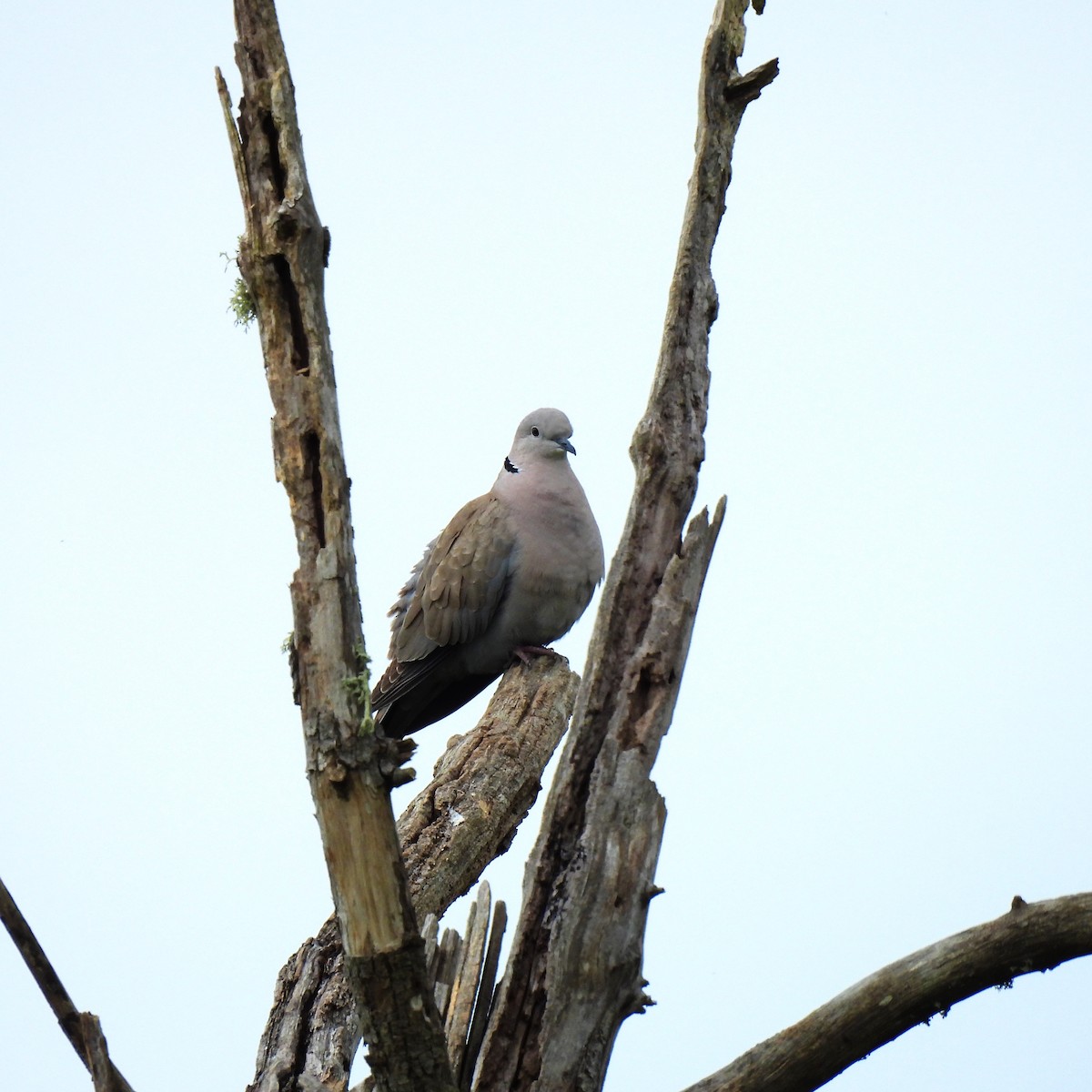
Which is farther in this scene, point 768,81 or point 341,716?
point 768,81

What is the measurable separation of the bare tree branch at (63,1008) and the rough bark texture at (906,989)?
48.9 inches

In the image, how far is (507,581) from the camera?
19.4 feet

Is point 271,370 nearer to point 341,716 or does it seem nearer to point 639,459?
point 341,716

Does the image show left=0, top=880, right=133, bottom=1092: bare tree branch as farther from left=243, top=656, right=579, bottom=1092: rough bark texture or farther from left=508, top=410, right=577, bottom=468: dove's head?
left=508, top=410, right=577, bottom=468: dove's head

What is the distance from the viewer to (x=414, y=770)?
2637 mm

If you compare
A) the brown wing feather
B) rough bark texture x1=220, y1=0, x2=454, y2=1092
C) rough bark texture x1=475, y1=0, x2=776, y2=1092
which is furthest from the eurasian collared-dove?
rough bark texture x1=220, y1=0, x2=454, y2=1092

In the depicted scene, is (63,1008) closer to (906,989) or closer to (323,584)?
(323,584)

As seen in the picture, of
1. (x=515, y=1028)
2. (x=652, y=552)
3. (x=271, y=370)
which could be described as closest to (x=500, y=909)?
(x=515, y=1028)

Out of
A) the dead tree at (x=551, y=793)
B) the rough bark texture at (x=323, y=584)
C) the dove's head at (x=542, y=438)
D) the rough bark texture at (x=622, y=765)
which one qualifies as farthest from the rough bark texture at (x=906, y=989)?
the dove's head at (x=542, y=438)

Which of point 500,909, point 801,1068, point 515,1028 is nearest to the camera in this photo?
point 801,1068

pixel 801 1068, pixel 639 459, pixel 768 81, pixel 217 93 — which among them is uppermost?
pixel 768 81

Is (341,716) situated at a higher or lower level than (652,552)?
lower

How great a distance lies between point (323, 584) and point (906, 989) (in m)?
1.55

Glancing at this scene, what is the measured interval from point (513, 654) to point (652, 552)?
2.67 m
